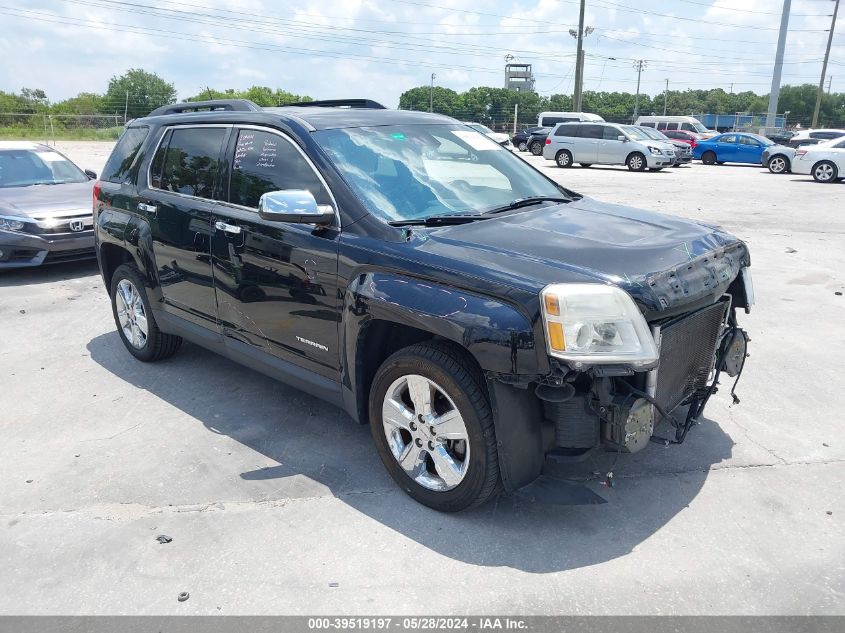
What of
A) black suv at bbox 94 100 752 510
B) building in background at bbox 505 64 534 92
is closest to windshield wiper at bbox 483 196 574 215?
black suv at bbox 94 100 752 510

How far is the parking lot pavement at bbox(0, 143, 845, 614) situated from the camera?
9.38 feet

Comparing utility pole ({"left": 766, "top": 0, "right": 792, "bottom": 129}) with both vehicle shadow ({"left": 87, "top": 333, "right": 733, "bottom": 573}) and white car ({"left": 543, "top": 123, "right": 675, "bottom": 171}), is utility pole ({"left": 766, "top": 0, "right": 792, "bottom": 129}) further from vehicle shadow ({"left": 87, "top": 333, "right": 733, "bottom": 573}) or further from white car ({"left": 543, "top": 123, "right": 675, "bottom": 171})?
vehicle shadow ({"left": 87, "top": 333, "right": 733, "bottom": 573})

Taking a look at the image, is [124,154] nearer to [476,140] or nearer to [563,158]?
[476,140]

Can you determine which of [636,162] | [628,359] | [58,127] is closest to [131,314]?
[628,359]

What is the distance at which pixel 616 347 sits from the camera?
284 centimetres

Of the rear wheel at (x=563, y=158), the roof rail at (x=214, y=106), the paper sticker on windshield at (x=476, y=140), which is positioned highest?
the roof rail at (x=214, y=106)

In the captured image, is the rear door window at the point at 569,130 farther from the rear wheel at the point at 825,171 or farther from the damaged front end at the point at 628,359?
the damaged front end at the point at 628,359

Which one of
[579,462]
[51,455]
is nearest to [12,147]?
[51,455]

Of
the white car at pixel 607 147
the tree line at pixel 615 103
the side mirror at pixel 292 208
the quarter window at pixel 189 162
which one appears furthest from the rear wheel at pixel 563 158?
the tree line at pixel 615 103

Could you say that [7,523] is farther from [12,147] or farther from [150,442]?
[12,147]

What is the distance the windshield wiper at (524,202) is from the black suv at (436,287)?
0.02 metres

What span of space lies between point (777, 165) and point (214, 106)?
23.7 m

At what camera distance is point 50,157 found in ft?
33.4

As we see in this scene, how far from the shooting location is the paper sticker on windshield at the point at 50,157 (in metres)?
10.1
